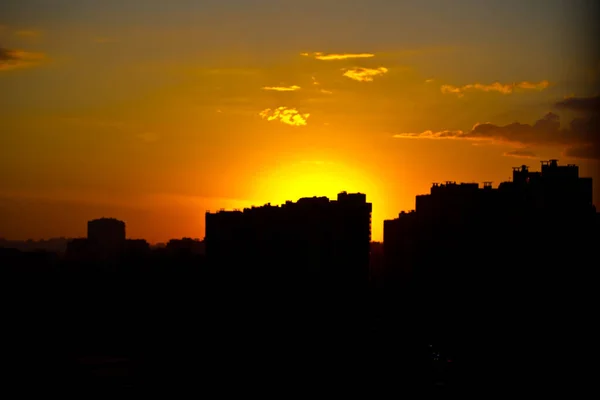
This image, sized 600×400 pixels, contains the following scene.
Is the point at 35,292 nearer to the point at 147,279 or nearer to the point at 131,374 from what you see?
the point at 147,279

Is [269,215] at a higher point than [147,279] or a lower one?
higher

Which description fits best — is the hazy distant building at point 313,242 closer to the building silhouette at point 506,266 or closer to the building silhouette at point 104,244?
the building silhouette at point 506,266

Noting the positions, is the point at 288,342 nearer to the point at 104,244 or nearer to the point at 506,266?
the point at 506,266

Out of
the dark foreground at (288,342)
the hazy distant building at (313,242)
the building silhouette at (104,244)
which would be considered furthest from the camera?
the building silhouette at (104,244)

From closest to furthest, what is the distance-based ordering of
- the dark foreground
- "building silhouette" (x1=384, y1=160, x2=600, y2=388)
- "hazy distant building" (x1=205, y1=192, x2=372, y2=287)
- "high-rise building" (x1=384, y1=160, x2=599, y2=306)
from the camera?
1. the dark foreground
2. "building silhouette" (x1=384, y1=160, x2=600, y2=388)
3. "high-rise building" (x1=384, y1=160, x2=599, y2=306)
4. "hazy distant building" (x1=205, y1=192, x2=372, y2=287)

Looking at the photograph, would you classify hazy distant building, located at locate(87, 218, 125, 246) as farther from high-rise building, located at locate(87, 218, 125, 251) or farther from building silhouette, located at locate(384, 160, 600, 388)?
building silhouette, located at locate(384, 160, 600, 388)

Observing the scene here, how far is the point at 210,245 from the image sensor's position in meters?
21.4

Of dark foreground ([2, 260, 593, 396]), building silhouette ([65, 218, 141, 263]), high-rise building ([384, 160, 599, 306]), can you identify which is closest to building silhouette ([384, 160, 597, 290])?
high-rise building ([384, 160, 599, 306])

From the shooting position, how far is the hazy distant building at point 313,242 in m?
17.0

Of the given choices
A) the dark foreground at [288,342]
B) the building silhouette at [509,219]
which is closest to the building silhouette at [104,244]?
the dark foreground at [288,342]

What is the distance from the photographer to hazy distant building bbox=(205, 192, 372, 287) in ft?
55.9

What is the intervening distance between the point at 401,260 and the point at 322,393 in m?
8.67

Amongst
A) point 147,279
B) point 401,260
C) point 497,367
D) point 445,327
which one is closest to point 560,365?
point 497,367

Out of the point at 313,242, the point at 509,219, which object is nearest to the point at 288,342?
the point at 313,242
